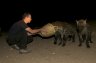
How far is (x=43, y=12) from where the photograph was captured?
18.2 metres

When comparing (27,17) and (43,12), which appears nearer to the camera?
(27,17)

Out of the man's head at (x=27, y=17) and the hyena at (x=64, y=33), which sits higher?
the man's head at (x=27, y=17)

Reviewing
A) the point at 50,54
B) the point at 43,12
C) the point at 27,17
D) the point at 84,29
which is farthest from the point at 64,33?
the point at 43,12

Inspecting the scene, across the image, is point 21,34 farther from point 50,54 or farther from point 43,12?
point 43,12

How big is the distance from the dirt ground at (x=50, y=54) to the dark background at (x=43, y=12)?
3647 millimetres

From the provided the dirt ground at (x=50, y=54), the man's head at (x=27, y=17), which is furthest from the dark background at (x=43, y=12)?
the man's head at (x=27, y=17)

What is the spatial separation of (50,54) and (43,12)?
9.84m

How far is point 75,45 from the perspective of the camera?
9.45 meters

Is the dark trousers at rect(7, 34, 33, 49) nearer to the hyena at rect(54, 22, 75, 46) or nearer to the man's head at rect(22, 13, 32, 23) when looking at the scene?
the man's head at rect(22, 13, 32, 23)

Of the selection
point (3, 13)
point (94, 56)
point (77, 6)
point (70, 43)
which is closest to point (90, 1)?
point (77, 6)

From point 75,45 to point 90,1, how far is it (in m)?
13.0

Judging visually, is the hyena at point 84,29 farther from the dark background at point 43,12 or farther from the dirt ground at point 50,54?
the dark background at point 43,12

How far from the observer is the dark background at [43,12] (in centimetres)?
1420

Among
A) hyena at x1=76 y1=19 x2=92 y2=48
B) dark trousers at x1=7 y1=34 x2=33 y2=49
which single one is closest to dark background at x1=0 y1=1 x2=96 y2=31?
dark trousers at x1=7 y1=34 x2=33 y2=49
